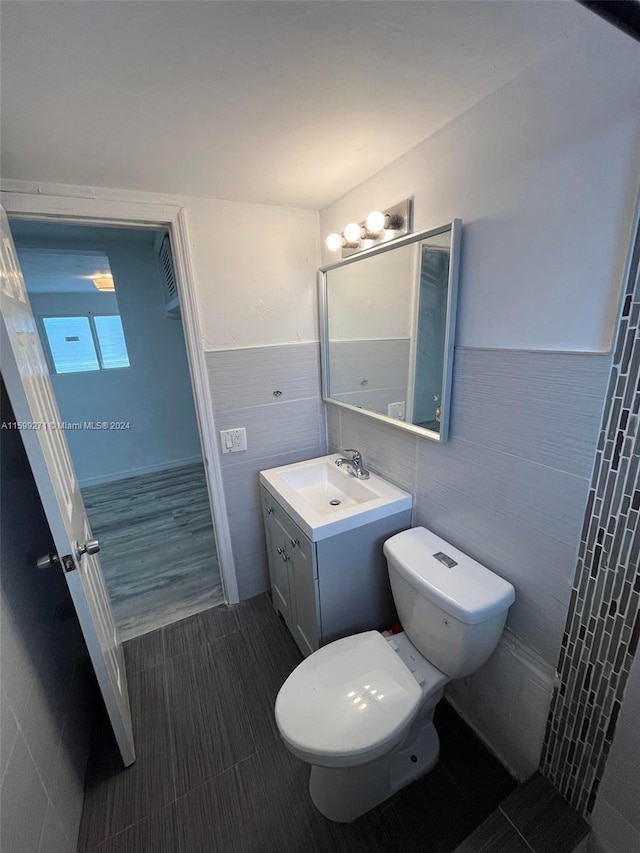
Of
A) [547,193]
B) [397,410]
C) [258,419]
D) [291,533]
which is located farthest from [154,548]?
[547,193]

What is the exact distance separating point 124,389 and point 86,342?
56 cm

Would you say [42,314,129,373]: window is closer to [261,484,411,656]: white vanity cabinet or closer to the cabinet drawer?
the cabinet drawer

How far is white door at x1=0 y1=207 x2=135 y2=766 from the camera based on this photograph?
0.85 metres

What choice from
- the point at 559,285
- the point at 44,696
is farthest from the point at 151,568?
the point at 559,285

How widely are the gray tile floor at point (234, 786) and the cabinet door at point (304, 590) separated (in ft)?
0.72

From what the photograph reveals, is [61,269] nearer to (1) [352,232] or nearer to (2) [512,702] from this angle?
(1) [352,232]

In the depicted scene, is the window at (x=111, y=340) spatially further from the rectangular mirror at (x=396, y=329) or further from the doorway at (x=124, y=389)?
the rectangular mirror at (x=396, y=329)

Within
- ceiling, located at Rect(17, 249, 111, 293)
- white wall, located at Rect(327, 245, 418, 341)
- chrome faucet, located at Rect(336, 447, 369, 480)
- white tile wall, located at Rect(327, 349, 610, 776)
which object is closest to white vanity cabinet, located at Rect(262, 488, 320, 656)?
chrome faucet, located at Rect(336, 447, 369, 480)

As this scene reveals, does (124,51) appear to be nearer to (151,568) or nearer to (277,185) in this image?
(277,185)

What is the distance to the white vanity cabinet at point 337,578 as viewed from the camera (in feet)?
4.38

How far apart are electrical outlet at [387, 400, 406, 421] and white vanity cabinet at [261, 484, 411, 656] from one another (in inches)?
15.5

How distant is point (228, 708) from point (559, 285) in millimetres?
1926

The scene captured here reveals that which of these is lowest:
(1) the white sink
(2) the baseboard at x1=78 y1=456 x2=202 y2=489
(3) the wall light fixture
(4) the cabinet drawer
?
(2) the baseboard at x1=78 y1=456 x2=202 y2=489

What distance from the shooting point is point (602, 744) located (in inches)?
36.8
